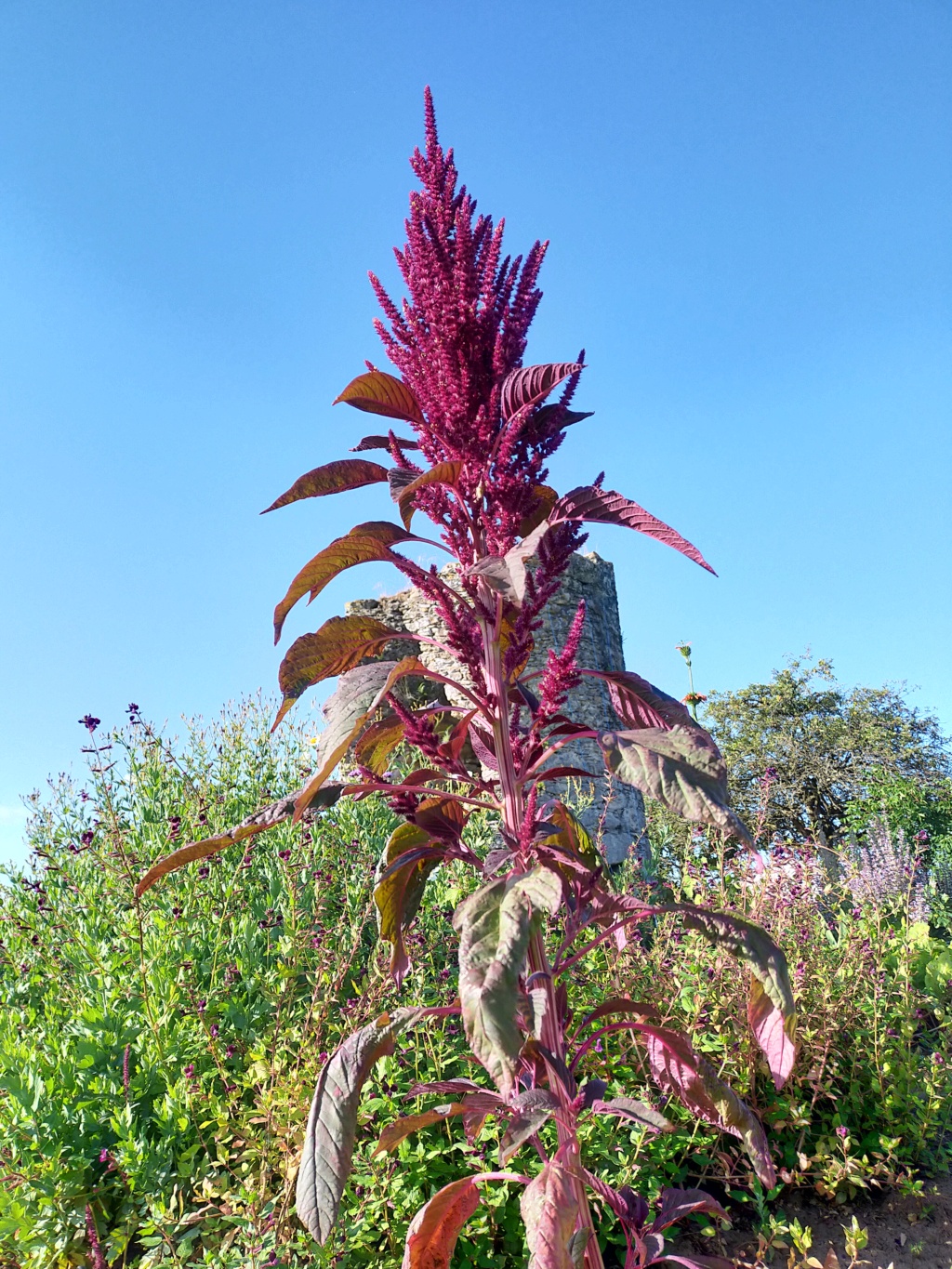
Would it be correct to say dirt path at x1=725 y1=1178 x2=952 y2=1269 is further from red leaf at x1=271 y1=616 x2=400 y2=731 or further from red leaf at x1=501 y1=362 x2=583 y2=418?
red leaf at x1=501 y1=362 x2=583 y2=418

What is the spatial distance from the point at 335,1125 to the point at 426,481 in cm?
115

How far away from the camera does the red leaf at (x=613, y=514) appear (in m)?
1.57

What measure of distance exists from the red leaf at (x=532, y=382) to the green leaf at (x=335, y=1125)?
1.22 m

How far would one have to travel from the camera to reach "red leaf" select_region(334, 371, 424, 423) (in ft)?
5.58

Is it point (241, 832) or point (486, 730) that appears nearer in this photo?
point (241, 832)

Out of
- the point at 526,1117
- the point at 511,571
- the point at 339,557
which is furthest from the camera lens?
the point at 339,557

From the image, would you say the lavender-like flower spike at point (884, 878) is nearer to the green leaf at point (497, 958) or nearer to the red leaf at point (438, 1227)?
the red leaf at point (438, 1227)

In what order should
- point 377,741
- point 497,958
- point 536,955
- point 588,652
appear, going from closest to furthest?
point 497,958 → point 536,955 → point 377,741 → point 588,652

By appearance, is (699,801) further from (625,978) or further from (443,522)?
(625,978)

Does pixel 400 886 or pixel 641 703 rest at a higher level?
pixel 641 703

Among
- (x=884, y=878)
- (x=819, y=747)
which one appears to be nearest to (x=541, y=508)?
(x=884, y=878)

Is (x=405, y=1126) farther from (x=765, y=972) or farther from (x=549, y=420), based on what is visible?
(x=549, y=420)

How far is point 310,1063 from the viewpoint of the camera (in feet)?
7.80

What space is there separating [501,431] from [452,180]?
0.62 m
